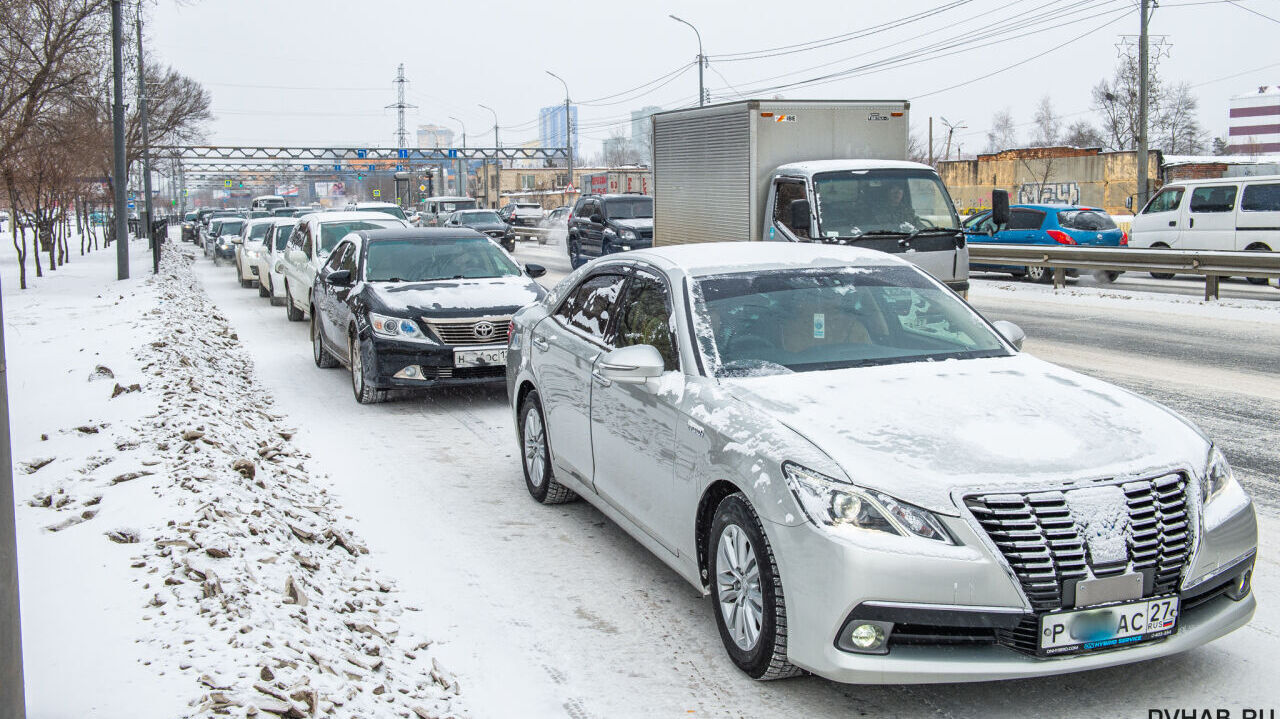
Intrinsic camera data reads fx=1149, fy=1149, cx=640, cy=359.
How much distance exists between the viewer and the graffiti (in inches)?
1880

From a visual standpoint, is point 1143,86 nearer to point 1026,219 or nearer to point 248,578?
point 1026,219

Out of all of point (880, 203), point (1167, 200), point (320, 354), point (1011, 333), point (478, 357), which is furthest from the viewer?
point (1167, 200)

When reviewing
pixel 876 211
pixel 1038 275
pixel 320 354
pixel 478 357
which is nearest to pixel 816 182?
pixel 876 211

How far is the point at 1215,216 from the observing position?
22.2 m

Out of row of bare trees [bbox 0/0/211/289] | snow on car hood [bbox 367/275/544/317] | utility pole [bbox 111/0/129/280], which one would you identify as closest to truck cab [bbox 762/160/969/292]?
snow on car hood [bbox 367/275/544/317]

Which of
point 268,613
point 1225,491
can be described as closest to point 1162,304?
point 1225,491

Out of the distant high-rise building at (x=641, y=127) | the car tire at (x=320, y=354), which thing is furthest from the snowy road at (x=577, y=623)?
the distant high-rise building at (x=641, y=127)

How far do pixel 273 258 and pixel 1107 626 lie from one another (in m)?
19.6

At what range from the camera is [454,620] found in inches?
195

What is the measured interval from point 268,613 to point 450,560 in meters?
1.52

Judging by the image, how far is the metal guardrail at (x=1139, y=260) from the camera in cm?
1816

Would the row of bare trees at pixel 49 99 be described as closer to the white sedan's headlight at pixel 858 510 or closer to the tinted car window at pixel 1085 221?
the tinted car window at pixel 1085 221

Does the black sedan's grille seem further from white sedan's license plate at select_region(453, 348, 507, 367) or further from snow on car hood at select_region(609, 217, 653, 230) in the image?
snow on car hood at select_region(609, 217, 653, 230)

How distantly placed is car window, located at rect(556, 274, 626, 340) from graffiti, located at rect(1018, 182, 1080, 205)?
44753mm
